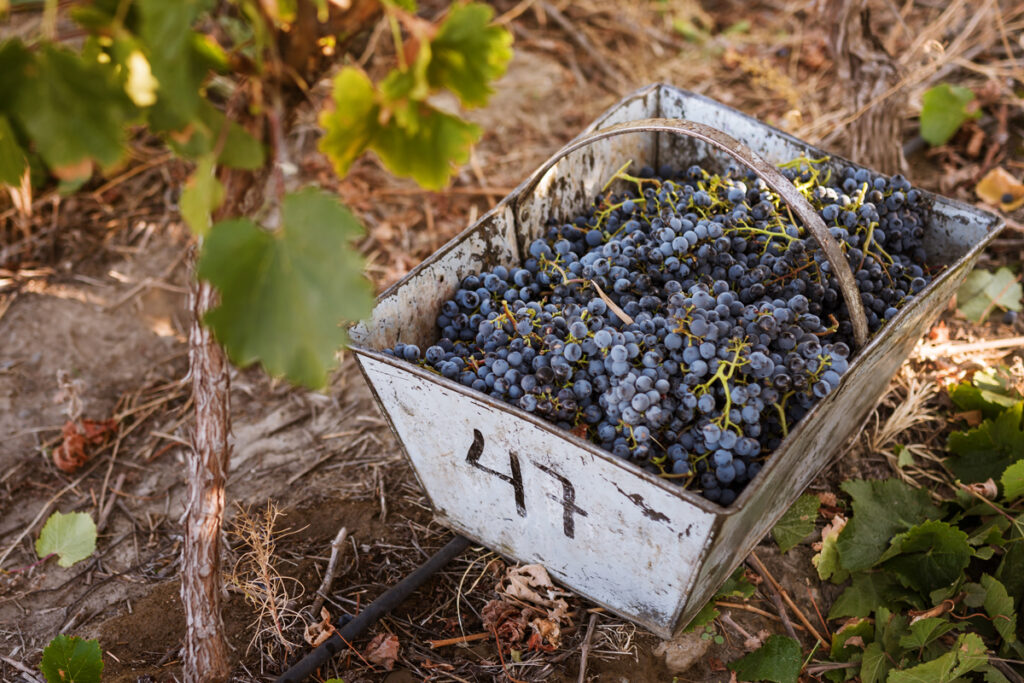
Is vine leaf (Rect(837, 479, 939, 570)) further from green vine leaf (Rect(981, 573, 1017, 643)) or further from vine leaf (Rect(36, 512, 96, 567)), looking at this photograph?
vine leaf (Rect(36, 512, 96, 567))

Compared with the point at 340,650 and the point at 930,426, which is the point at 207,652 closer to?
the point at 340,650

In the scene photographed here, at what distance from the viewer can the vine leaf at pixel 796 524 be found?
2.06m

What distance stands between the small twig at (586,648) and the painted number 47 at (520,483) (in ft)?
0.94

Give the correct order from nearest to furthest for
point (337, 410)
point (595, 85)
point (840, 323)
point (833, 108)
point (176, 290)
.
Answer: point (840, 323) → point (337, 410) → point (176, 290) → point (833, 108) → point (595, 85)

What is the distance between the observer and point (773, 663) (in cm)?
181

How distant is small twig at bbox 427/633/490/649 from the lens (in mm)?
1898

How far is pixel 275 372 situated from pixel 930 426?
7.48 feet

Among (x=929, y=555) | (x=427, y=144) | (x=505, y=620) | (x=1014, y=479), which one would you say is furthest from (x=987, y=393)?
(x=427, y=144)

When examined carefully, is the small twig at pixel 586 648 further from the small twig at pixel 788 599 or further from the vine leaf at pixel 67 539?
the vine leaf at pixel 67 539

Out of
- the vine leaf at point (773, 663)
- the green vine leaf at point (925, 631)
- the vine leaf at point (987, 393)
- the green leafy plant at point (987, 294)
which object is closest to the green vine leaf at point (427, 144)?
the vine leaf at point (773, 663)

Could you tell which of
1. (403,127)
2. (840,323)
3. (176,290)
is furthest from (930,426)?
(176,290)

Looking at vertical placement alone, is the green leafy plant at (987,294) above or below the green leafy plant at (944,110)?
below

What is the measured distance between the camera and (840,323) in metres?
1.75

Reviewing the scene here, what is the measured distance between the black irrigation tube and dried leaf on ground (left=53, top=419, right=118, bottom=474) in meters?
1.13
